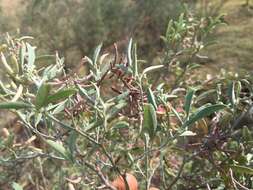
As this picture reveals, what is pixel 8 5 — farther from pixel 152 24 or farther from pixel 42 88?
pixel 42 88

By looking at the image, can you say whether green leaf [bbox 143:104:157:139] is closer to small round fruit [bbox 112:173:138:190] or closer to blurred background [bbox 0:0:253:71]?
small round fruit [bbox 112:173:138:190]

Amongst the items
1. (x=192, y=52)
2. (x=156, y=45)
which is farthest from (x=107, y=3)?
(x=192, y=52)

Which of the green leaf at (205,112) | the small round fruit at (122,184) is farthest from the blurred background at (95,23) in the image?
the green leaf at (205,112)

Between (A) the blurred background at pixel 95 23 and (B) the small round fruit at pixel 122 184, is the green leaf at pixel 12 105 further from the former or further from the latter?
(A) the blurred background at pixel 95 23

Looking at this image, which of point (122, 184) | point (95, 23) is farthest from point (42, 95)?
point (95, 23)

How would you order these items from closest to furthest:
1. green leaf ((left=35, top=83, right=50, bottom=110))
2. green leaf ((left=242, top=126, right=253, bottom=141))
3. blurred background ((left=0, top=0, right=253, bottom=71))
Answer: green leaf ((left=35, top=83, right=50, bottom=110)) → green leaf ((left=242, top=126, right=253, bottom=141)) → blurred background ((left=0, top=0, right=253, bottom=71))

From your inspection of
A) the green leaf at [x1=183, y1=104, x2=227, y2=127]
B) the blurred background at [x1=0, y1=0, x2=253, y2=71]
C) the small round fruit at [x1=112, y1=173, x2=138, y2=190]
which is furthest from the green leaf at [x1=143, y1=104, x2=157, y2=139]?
the blurred background at [x1=0, y1=0, x2=253, y2=71]
